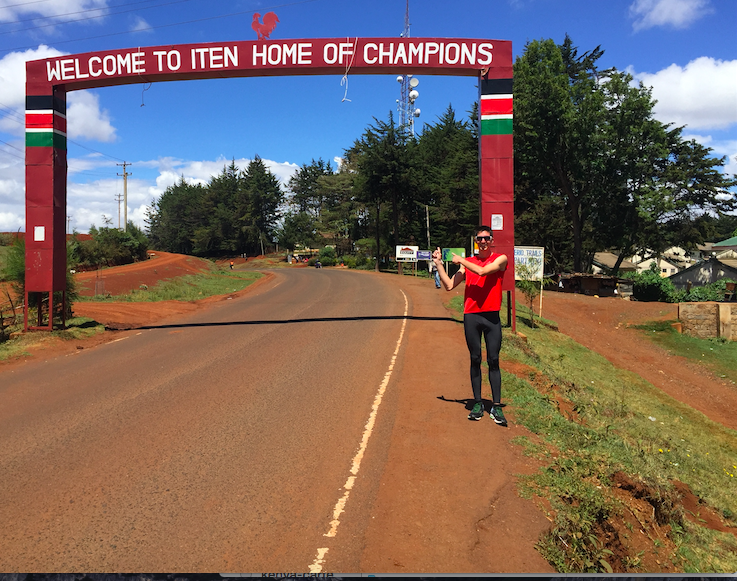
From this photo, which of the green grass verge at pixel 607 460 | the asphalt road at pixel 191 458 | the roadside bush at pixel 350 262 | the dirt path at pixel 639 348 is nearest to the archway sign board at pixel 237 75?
the green grass verge at pixel 607 460

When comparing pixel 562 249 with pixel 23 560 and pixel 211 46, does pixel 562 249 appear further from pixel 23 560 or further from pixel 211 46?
pixel 23 560

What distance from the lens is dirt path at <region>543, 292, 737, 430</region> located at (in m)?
14.0

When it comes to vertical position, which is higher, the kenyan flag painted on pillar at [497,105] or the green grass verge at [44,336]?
the kenyan flag painted on pillar at [497,105]

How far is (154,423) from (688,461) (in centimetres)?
762

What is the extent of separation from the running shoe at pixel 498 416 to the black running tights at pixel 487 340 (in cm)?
10

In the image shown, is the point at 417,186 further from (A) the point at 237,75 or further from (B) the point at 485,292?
(B) the point at 485,292

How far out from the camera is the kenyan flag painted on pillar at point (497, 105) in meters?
13.3

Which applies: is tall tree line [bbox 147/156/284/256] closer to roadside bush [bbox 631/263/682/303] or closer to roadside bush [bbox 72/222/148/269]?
roadside bush [bbox 72/222/148/269]

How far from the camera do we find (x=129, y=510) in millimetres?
4129

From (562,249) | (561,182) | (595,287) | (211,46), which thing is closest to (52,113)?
(211,46)

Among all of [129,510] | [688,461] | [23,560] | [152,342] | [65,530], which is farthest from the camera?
[152,342]

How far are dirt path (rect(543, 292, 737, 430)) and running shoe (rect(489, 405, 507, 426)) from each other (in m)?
9.12

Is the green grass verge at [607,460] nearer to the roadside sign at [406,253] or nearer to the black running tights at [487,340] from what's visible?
the black running tights at [487,340]

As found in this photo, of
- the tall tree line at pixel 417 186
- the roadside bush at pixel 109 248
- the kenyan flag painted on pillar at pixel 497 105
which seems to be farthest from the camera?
the tall tree line at pixel 417 186
